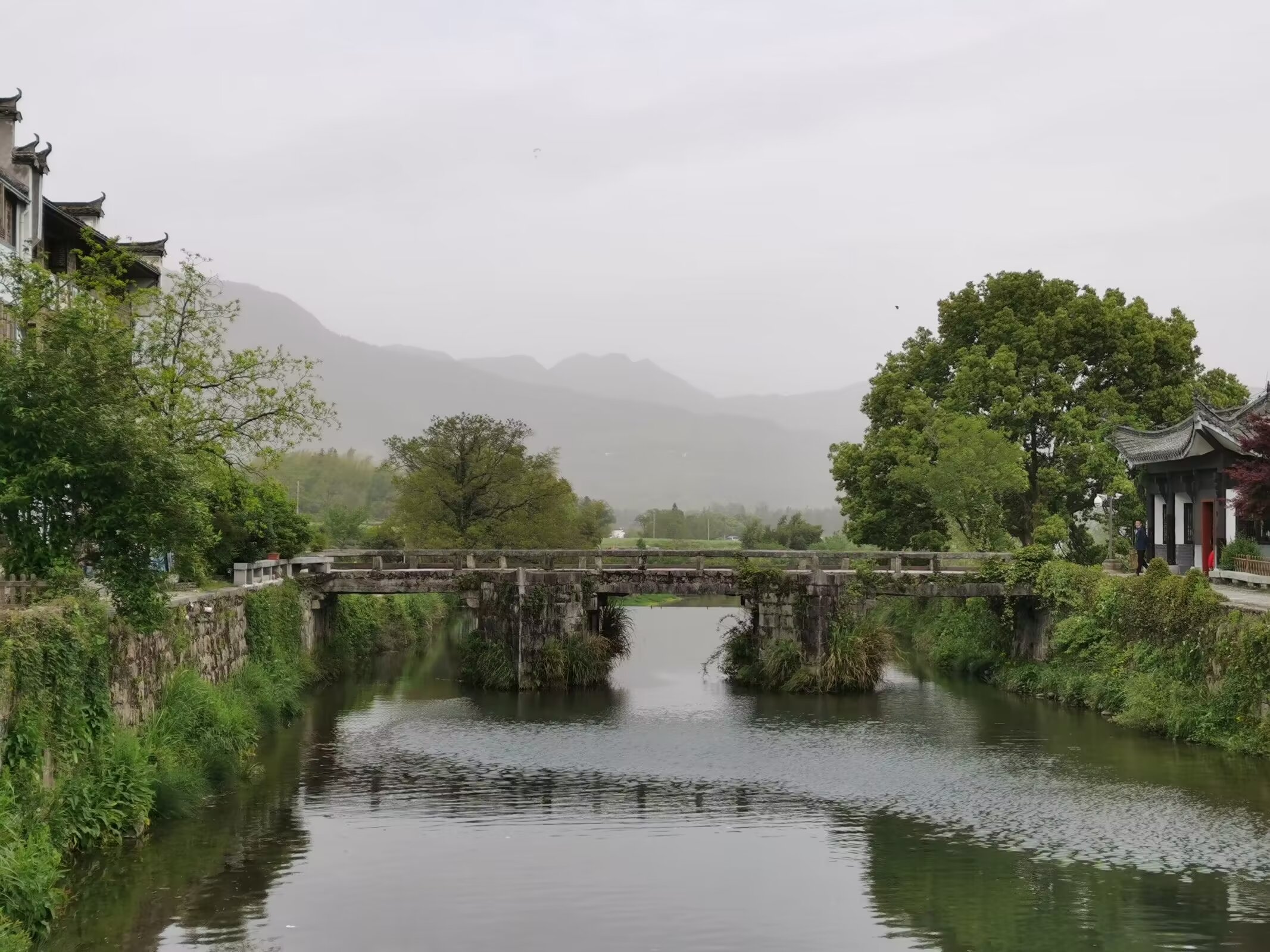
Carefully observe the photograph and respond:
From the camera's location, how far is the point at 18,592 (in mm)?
23688

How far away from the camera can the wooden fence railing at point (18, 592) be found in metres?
23.1

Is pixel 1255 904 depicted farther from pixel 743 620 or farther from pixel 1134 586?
pixel 743 620

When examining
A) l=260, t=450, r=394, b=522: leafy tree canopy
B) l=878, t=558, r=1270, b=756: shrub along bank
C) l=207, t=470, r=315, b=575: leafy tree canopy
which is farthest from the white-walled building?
l=260, t=450, r=394, b=522: leafy tree canopy

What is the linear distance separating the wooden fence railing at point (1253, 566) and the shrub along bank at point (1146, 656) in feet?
12.9

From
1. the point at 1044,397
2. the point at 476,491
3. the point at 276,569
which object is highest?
the point at 1044,397

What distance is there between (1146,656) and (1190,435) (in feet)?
42.9

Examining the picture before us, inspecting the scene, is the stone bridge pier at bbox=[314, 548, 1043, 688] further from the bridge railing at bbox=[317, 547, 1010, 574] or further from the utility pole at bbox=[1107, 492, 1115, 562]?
the utility pole at bbox=[1107, 492, 1115, 562]

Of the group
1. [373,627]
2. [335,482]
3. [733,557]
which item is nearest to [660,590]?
[733,557]

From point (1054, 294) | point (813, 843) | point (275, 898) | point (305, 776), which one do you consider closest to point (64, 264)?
point (305, 776)

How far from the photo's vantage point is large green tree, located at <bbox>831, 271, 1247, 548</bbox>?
58062mm

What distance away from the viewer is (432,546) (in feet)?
209

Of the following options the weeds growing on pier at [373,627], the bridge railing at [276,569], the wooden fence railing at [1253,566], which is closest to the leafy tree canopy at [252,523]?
the bridge railing at [276,569]

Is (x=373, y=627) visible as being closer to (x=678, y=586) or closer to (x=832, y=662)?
(x=678, y=586)

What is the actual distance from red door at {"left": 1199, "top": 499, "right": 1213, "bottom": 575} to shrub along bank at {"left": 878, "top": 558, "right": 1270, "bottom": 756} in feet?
19.7
